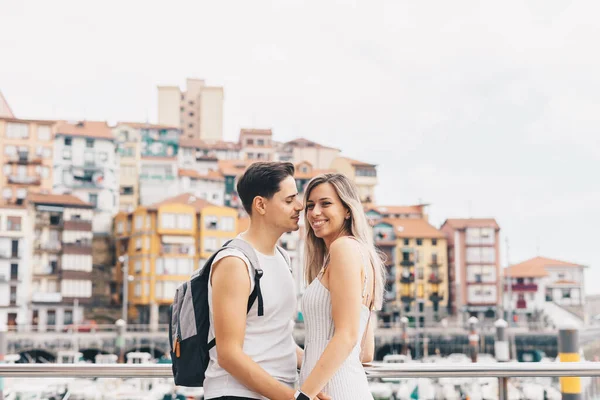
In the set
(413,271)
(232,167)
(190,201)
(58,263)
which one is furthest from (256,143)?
(58,263)

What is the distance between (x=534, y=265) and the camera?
62656 mm

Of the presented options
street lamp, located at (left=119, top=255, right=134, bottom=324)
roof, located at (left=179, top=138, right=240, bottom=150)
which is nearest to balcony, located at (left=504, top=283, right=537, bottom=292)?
roof, located at (left=179, top=138, right=240, bottom=150)

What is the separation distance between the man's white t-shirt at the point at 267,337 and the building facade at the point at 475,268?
177 feet

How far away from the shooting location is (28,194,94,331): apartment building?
45469mm

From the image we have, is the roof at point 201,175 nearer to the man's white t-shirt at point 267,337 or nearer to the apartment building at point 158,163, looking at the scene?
the apartment building at point 158,163

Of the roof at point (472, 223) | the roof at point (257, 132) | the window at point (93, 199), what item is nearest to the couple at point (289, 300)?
the window at point (93, 199)

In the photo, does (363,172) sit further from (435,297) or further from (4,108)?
Result: (4,108)

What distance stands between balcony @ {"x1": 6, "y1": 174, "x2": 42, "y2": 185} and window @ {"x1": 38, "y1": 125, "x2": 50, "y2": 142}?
9.64ft

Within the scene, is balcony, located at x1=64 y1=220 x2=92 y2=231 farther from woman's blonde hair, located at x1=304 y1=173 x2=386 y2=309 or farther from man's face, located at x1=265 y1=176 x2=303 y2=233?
man's face, located at x1=265 y1=176 x2=303 y2=233

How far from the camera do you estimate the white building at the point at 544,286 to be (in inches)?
2309

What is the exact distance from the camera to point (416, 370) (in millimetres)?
2959

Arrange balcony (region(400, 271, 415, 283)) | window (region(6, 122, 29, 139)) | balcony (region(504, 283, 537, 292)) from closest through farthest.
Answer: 1. window (region(6, 122, 29, 139))
2. balcony (region(400, 271, 415, 283))
3. balcony (region(504, 283, 537, 292))

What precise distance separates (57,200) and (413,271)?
2506 centimetres

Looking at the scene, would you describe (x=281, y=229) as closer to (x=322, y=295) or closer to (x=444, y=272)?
(x=322, y=295)
